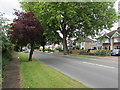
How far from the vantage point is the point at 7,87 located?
4.88 metres

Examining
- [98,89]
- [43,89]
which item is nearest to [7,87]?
[43,89]

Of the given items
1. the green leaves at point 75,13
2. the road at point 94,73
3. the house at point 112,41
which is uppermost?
the green leaves at point 75,13

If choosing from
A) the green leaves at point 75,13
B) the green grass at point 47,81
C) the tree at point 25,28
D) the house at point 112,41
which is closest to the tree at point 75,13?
the green leaves at point 75,13

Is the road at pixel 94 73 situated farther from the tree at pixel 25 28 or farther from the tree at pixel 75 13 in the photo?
the tree at pixel 75 13

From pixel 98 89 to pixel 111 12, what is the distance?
22722 millimetres

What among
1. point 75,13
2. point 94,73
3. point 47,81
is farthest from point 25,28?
point 75,13

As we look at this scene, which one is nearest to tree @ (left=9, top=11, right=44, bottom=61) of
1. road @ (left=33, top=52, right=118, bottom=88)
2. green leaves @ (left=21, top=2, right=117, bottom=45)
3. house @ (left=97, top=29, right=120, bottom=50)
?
road @ (left=33, top=52, right=118, bottom=88)

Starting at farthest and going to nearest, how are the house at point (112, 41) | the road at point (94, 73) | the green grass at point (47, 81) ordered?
the house at point (112, 41)
the road at point (94, 73)
the green grass at point (47, 81)

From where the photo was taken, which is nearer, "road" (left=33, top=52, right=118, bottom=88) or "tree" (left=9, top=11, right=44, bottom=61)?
"road" (left=33, top=52, right=118, bottom=88)

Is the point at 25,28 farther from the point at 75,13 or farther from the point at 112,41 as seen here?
the point at 112,41

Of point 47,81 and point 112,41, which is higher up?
point 112,41

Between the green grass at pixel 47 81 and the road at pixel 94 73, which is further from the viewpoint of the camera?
the road at pixel 94 73

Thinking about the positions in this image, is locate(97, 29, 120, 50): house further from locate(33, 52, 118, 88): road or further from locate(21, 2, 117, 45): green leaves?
locate(33, 52, 118, 88): road

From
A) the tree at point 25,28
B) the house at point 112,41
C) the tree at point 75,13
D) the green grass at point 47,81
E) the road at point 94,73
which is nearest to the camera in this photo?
the green grass at point 47,81
